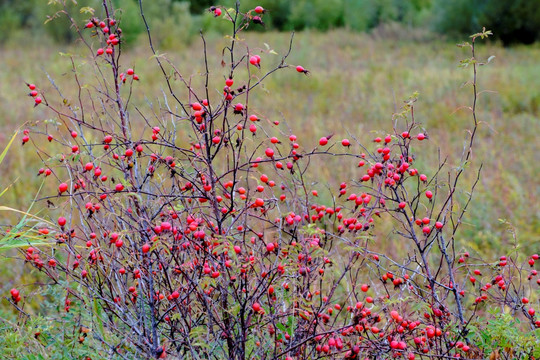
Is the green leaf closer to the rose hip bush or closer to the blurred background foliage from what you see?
the rose hip bush

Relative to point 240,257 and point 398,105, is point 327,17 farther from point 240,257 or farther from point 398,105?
point 240,257

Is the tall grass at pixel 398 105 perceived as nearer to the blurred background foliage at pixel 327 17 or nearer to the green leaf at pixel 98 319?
the green leaf at pixel 98 319

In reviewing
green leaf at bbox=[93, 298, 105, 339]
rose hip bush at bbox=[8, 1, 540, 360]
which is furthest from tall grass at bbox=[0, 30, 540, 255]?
green leaf at bbox=[93, 298, 105, 339]

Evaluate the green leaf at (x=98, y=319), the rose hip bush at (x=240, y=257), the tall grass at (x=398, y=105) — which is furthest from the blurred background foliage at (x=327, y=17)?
the green leaf at (x=98, y=319)

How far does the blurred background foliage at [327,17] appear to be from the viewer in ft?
59.5

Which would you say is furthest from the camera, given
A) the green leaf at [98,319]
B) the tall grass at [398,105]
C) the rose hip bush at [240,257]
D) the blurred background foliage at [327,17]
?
the blurred background foliage at [327,17]

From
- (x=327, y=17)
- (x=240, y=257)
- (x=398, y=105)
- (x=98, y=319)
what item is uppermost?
(x=240, y=257)

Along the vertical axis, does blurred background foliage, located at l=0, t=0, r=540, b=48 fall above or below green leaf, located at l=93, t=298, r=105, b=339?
below

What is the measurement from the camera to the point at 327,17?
2572cm

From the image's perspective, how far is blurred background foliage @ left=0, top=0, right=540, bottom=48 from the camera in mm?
18125

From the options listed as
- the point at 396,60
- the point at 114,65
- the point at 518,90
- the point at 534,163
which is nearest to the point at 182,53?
the point at 396,60

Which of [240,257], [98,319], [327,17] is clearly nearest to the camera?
[240,257]

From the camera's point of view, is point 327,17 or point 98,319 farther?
point 327,17

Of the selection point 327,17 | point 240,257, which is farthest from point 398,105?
point 327,17
